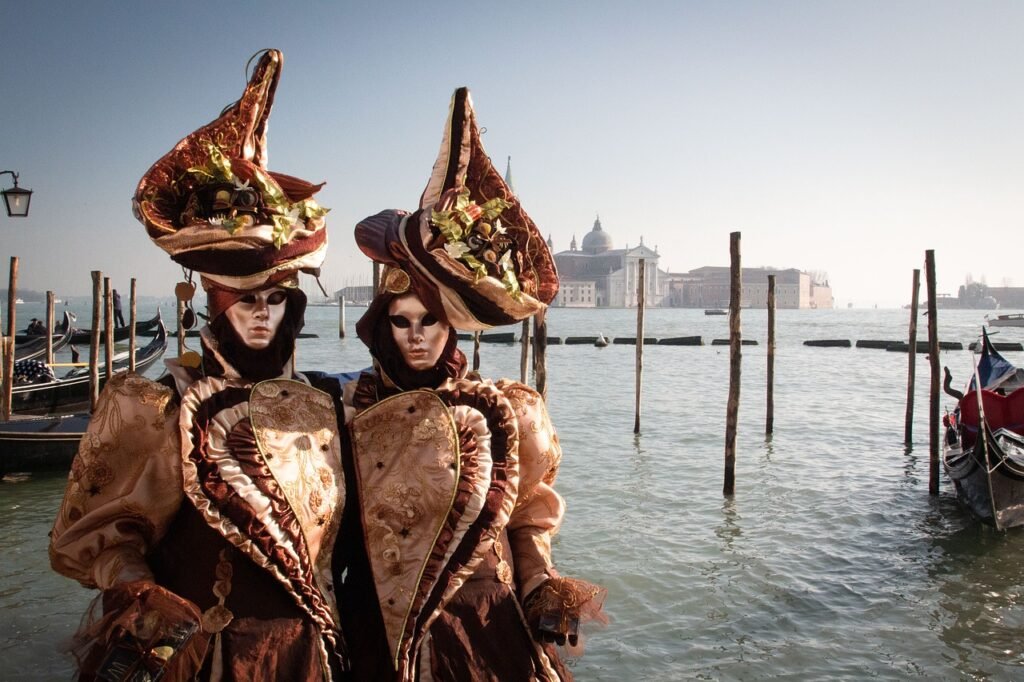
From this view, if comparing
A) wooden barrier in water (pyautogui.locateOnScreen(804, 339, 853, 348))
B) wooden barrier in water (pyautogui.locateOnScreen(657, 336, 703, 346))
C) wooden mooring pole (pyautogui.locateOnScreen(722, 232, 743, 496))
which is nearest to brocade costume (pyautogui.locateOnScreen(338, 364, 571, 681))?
wooden mooring pole (pyautogui.locateOnScreen(722, 232, 743, 496))

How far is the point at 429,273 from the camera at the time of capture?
1.98 meters

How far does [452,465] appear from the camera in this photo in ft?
6.43

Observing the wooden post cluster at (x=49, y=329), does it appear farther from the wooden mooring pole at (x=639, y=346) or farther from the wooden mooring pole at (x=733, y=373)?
the wooden mooring pole at (x=733, y=373)

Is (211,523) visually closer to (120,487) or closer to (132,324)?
(120,487)

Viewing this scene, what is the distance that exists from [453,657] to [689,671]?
344 cm

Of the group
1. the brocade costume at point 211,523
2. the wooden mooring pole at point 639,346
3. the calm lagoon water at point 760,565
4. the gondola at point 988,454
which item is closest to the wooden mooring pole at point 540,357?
the calm lagoon water at point 760,565

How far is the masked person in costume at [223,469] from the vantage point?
1757mm

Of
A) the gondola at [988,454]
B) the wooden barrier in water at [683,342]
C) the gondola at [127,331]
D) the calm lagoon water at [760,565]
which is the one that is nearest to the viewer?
the calm lagoon water at [760,565]

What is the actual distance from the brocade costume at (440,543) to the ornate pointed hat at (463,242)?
221 mm

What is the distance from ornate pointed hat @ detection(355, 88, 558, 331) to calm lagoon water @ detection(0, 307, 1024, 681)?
340cm

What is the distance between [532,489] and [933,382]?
855 cm

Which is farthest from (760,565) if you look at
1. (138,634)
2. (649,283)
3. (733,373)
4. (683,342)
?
(649,283)

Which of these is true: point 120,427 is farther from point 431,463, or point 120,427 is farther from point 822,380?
point 822,380

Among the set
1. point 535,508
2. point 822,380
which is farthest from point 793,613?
point 822,380
